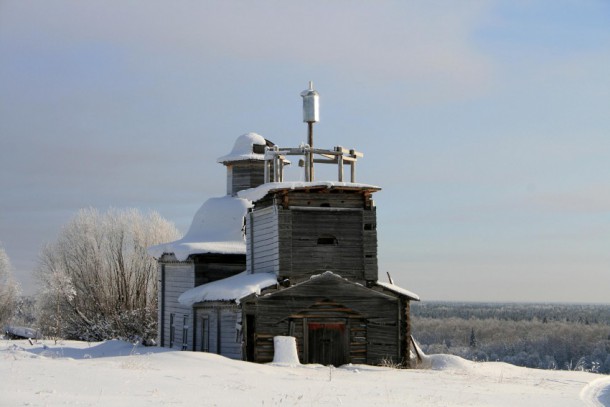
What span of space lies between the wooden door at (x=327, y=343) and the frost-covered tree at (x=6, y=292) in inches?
1346

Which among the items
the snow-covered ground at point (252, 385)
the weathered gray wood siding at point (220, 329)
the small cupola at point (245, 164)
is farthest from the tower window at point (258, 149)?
the snow-covered ground at point (252, 385)

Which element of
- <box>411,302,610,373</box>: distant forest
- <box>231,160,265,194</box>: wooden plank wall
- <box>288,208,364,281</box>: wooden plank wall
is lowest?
<box>411,302,610,373</box>: distant forest

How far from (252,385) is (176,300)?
1747 cm

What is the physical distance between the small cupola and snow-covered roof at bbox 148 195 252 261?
27.1 inches

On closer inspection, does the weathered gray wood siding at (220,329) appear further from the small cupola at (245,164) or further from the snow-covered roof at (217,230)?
the small cupola at (245,164)

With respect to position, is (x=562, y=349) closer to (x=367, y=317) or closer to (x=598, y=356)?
(x=598, y=356)

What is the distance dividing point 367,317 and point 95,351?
33.7ft

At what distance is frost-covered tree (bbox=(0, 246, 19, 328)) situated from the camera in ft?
177

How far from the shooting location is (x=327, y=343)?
2609 cm

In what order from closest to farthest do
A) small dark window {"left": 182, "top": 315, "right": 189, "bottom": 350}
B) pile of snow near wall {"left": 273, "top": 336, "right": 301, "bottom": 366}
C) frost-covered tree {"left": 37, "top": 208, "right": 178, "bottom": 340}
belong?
1. pile of snow near wall {"left": 273, "top": 336, "right": 301, "bottom": 366}
2. small dark window {"left": 182, "top": 315, "right": 189, "bottom": 350}
3. frost-covered tree {"left": 37, "top": 208, "right": 178, "bottom": 340}

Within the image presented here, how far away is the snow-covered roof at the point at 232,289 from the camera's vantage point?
25.1 metres

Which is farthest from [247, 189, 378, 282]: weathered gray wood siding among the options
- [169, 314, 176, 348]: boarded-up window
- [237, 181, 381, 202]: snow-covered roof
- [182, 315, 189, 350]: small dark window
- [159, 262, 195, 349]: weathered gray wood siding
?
[169, 314, 176, 348]: boarded-up window

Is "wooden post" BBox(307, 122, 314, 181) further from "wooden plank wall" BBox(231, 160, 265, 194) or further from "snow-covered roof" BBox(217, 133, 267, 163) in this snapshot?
"wooden plank wall" BBox(231, 160, 265, 194)

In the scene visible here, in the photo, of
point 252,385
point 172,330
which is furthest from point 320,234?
point 252,385
